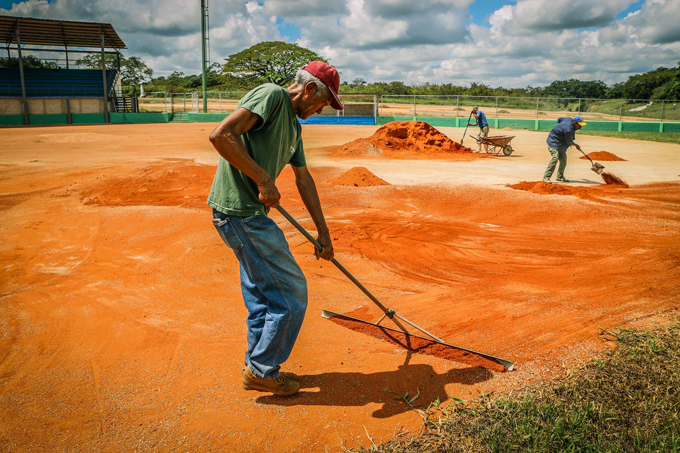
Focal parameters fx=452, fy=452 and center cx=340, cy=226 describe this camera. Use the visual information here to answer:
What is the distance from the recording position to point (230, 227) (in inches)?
101

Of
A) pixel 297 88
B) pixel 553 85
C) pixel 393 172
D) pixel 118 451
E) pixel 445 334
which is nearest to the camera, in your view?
pixel 118 451

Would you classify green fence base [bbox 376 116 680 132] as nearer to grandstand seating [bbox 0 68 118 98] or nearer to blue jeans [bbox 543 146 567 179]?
blue jeans [bbox 543 146 567 179]

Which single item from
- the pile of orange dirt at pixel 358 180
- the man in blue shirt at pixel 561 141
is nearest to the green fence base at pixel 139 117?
the pile of orange dirt at pixel 358 180

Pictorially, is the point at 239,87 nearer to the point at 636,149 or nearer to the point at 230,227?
the point at 636,149

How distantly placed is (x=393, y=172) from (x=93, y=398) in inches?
405

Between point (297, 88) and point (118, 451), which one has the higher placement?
point (297, 88)

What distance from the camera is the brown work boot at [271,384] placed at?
9.10ft

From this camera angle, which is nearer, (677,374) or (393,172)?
(677,374)

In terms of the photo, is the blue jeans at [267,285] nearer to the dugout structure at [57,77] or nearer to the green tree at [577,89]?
the dugout structure at [57,77]

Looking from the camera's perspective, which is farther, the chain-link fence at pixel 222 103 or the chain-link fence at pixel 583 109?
the chain-link fence at pixel 222 103

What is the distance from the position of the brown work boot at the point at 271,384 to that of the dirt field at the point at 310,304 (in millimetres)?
73

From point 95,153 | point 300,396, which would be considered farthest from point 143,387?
point 95,153

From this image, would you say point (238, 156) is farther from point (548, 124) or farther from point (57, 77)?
point (57, 77)

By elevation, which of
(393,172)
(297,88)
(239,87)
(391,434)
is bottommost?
(391,434)
